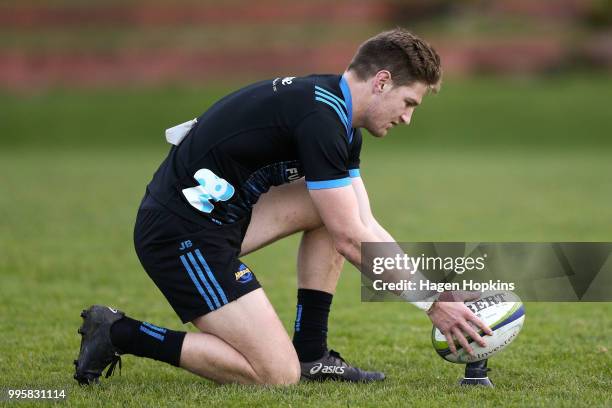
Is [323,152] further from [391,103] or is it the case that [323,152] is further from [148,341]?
[148,341]

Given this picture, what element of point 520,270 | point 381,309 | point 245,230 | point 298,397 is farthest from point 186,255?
point 520,270

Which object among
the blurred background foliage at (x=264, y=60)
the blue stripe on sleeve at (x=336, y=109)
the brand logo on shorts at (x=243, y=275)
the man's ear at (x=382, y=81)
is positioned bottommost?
the blurred background foliage at (x=264, y=60)

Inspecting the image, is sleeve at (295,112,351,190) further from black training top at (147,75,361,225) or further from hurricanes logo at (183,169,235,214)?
hurricanes logo at (183,169,235,214)

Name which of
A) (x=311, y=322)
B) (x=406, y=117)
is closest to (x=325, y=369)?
(x=311, y=322)

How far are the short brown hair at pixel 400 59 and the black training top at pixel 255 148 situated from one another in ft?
0.52

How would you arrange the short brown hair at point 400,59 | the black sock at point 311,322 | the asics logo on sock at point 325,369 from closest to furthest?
1. the short brown hair at point 400,59
2. the asics logo on sock at point 325,369
3. the black sock at point 311,322

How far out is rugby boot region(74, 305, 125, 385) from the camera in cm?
471

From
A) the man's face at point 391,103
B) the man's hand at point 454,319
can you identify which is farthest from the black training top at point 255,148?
the man's hand at point 454,319

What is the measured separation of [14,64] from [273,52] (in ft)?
32.1

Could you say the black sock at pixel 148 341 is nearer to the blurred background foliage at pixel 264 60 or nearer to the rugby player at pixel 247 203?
the rugby player at pixel 247 203

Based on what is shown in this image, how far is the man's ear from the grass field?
4.91 ft

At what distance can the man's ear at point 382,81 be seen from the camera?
445 centimetres

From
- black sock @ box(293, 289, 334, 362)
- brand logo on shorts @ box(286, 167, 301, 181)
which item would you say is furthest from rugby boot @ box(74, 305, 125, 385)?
brand logo on shorts @ box(286, 167, 301, 181)

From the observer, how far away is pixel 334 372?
16.2 feet
